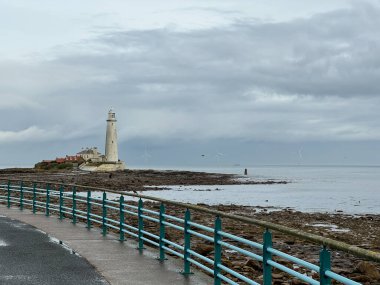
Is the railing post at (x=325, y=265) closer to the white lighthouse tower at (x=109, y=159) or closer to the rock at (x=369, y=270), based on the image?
the rock at (x=369, y=270)

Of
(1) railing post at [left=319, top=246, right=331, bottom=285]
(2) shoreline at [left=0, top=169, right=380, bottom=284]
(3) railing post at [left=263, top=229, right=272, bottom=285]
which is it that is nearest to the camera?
(1) railing post at [left=319, top=246, right=331, bottom=285]

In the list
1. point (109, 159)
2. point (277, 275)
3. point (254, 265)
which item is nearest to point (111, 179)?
point (109, 159)

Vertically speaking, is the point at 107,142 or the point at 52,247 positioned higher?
the point at 107,142

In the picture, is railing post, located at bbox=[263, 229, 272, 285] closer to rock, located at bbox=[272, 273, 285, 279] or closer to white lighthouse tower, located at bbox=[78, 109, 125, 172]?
rock, located at bbox=[272, 273, 285, 279]

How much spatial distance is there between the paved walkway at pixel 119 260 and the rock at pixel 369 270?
6.02 metres

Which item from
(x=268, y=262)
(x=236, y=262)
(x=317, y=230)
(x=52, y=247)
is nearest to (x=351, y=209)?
(x=317, y=230)

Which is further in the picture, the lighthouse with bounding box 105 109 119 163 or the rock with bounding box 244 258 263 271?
the lighthouse with bounding box 105 109 119 163

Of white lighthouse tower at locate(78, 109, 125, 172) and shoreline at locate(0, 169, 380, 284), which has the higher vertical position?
white lighthouse tower at locate(78, 109, 125, 172)

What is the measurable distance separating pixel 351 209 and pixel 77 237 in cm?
4217

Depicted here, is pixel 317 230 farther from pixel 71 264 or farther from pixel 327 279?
pixel 327 279

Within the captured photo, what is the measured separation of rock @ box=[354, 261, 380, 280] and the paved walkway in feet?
19.8

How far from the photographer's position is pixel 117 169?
5344 inches

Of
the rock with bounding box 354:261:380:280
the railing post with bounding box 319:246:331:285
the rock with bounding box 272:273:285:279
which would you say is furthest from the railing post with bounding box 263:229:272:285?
the rock with bounding box 354:261:380:280

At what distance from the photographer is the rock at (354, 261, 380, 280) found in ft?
51.3
